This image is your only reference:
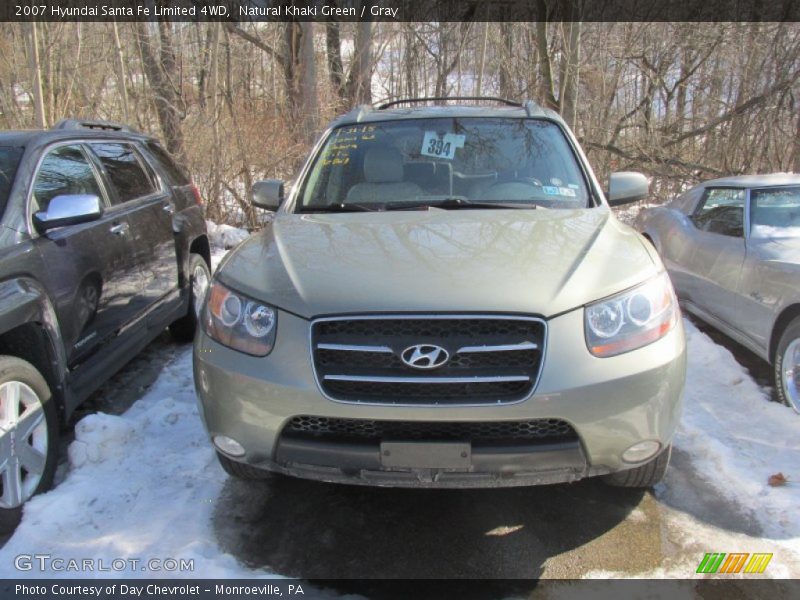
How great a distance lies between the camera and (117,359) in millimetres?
3662

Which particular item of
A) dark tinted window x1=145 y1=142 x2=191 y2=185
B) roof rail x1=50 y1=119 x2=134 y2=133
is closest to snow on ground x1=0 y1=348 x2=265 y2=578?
roof rail x1=50 y1=119 x2=134 y2=133

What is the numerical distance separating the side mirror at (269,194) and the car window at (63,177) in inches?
41.3

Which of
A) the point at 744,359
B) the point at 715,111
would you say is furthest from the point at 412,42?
the point at 744,359

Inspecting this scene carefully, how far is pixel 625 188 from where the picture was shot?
11.9ft

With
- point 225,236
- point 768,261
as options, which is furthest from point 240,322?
point 225,236

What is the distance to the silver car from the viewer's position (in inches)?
147

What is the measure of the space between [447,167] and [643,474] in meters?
2.01

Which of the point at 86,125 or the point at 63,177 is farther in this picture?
the point at 86,125

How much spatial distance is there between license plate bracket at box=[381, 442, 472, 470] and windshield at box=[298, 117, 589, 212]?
4.99 ft

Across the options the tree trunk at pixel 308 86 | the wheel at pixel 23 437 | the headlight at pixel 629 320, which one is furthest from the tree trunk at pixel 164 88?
the headlight at pixel 629 320

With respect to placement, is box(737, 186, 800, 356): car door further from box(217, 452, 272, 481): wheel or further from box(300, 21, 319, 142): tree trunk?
box(300, 21, 319, 142): tree trunk

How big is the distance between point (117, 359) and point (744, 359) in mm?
4632

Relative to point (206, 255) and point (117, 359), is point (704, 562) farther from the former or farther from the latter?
point (206, 255)

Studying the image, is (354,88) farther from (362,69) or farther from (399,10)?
(399,10)
